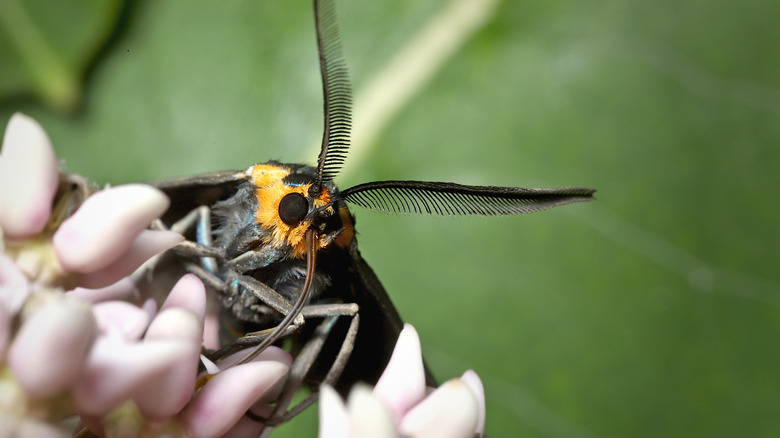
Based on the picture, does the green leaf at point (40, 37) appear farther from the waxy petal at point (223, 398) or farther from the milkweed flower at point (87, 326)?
the waxy petal at point (223, 398)

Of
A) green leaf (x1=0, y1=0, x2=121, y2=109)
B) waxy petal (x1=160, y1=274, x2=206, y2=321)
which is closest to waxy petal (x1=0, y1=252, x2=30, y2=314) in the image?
waxy petal (x1=160, y1=274, x2=206, y2=321)

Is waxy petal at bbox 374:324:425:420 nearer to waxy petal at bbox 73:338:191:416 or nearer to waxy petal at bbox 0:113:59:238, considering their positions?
waxy petal at bbox 73:338:191:416

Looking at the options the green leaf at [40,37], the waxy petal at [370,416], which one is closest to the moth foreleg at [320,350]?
the waxy petal at [370,416]

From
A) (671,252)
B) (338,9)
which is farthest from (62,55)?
(671,252)

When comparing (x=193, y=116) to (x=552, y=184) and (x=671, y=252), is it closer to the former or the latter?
(x=552, y=184)

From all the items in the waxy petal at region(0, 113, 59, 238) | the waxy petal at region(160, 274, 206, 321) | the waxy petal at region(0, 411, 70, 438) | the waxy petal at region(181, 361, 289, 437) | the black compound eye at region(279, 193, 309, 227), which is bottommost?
the waxy petal at region(181, 361, 289, 437)

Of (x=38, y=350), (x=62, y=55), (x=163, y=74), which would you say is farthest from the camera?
(x=163, y=74)

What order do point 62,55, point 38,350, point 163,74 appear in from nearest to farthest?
point 38,350 < point 62,55 < point 163,74
